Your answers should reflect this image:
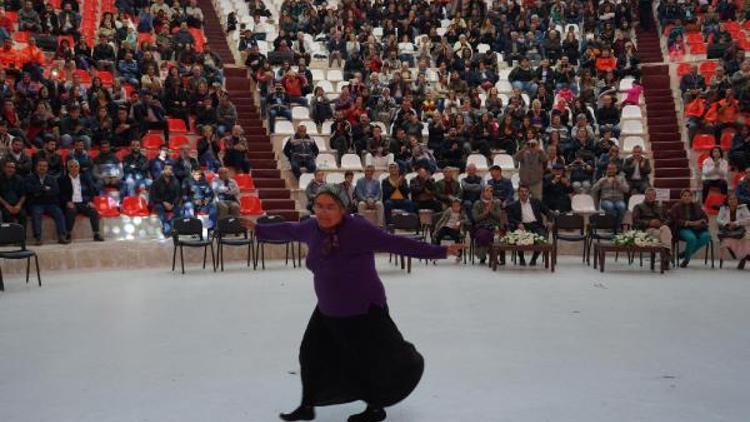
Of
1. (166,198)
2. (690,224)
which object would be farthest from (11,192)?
(690,224)

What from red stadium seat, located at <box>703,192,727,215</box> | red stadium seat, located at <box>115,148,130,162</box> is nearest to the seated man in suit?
red stadium seat, located at <box>703,192,727,215</box>

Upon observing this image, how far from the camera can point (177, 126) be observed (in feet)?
47.3

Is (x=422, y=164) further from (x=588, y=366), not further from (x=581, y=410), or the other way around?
(x=581, y=410)

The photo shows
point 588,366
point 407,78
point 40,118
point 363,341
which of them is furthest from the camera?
point 407,78

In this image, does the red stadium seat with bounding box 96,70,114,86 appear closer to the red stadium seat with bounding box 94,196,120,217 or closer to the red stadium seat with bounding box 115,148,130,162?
the red stadium seat with bounding box 115,148,130,162

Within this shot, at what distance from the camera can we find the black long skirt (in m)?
3.85

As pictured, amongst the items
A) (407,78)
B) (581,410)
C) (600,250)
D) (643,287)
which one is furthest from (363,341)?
(407,78)

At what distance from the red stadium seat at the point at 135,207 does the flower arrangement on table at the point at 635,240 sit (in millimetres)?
7024

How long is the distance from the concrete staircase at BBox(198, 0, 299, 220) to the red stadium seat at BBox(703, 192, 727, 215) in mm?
6866

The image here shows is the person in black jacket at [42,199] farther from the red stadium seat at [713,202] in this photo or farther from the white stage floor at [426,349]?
the red stadium seat at [713,202]

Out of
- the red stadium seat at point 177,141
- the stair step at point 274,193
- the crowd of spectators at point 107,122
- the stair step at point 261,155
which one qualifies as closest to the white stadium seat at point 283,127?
the stair step at point 261,155

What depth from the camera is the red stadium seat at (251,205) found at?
42.7ft

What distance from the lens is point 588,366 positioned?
5062 mm

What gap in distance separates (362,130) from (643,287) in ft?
23.8
